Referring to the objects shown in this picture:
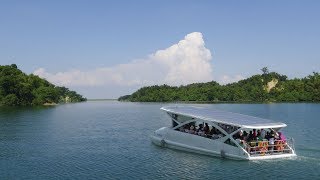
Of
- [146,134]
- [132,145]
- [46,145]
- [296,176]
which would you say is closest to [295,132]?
[146,134]

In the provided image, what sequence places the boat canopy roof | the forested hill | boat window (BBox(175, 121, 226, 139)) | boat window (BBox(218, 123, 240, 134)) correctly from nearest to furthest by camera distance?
1. the boat canopy roof
2. boat window (BBox(218, 123, 240, 134))
3. boat window (BBox(175, 121, 226, 139))
4. the forested hill

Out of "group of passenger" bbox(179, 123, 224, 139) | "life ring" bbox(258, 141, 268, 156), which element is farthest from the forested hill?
"life ring" bbox(258, 141, 268, 156)

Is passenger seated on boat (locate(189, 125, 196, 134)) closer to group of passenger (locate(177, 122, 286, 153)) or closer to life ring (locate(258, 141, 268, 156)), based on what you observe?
group of passenger (locate(177, 122, 286, 153))

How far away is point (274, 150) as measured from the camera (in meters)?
37.5

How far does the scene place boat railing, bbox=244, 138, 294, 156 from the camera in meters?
37.4

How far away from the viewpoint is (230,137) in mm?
38312

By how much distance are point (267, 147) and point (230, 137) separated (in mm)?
3740

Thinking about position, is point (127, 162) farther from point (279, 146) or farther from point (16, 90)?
point (16, 90)

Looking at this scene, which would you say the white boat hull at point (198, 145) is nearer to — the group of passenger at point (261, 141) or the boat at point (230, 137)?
the boat at point (230, 137)

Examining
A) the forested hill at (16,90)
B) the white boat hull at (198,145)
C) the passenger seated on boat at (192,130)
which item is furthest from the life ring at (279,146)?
the forested hill at (16,90)

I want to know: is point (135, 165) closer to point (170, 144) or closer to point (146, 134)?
point (170, 144)

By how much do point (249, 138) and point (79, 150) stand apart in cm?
1999

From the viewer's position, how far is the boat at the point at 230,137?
37438 mm

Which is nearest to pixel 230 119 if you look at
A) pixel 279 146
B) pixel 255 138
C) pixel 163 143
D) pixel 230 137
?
pixel 230 137
